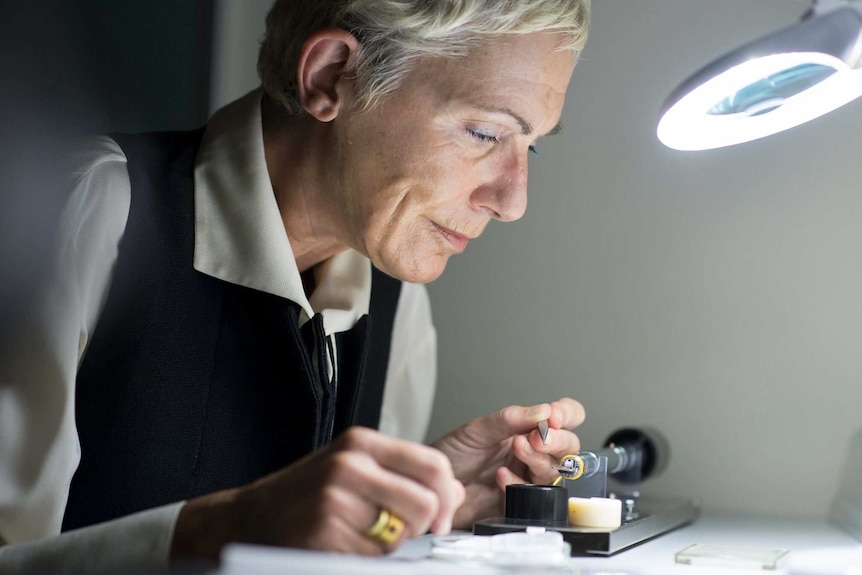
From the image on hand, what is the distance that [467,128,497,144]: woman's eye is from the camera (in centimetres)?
121

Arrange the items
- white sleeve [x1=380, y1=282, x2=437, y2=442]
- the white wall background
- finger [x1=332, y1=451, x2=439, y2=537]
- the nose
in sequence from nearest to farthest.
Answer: finger [x1=332, y1=451, x2=439, y2=537]
the nose
the white wall background
white sleeve [x1=380, y1=282, x2=437, y2=442]

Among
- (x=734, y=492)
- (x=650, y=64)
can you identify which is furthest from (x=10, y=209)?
(x=734, y=492)

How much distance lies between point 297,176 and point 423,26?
28 cm

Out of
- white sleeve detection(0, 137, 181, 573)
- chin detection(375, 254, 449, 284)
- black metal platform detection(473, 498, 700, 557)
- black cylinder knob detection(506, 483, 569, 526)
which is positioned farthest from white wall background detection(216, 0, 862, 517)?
white sleeve detection(0, 137, 181, 573)

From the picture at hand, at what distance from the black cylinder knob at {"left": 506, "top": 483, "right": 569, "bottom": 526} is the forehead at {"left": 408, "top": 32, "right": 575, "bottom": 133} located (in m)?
0.46

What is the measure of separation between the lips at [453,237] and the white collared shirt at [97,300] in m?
0.20

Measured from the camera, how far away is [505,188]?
1234 millimetres

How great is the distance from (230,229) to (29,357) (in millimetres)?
308

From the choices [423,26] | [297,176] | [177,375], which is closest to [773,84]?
[423,26]

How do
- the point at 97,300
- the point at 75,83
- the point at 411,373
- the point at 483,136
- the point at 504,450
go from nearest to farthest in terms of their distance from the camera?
the point at 97,300 → the point at 483,136 → the point at 504,450 → the point at 75,83 → the point at 411,373

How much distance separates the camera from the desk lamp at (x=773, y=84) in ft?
2.96

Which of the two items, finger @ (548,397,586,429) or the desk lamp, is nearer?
the desk lamp

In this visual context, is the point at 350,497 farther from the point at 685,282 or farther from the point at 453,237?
the point at 685,282

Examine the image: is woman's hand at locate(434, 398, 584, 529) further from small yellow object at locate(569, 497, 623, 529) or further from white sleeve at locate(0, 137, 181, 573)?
white sleeve at locate(0, 137, 181, 573)
